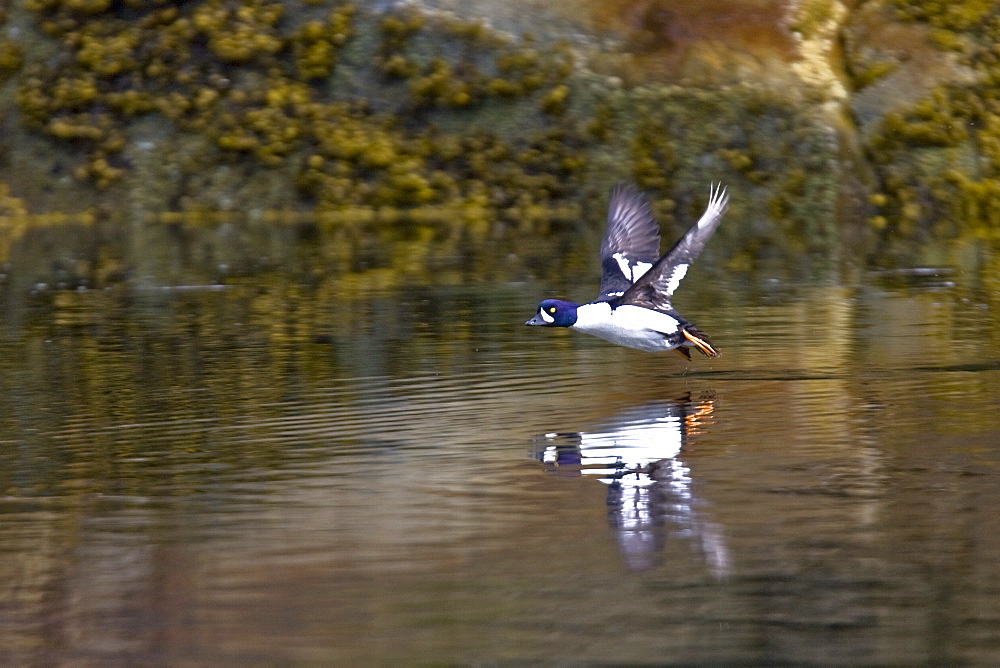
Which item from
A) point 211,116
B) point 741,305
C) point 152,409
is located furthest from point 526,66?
point 152,409

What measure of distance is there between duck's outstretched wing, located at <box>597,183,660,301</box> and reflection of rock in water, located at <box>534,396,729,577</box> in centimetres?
284

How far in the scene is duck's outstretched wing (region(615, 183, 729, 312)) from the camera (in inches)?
484

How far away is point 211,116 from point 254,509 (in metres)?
26.7

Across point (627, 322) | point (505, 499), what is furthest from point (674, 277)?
point (505, 499)

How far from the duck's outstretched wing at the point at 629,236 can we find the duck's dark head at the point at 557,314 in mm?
1824

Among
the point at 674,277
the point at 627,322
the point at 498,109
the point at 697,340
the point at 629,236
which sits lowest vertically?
the point at 697,340

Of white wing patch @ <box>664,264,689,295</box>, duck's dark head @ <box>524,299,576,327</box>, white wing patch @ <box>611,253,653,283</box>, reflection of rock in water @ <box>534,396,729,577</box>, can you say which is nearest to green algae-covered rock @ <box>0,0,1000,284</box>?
white wing patch @ <box>611,253,653,283</box>

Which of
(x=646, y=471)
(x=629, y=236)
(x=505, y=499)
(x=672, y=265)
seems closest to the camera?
(x=505, y=499)

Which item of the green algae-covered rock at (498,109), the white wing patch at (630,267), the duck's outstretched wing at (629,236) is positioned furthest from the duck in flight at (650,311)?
the green algae-covered rock at (498,109)

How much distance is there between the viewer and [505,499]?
29.9 feet

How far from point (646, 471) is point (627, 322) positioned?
3142 mm

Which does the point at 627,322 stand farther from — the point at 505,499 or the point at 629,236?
the point at 505,499

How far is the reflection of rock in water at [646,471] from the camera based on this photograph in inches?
320

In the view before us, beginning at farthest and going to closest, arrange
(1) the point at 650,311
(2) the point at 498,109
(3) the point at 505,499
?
(2) the point at 498,109
(1) the point at 650,311
(3) the point at 505,499
